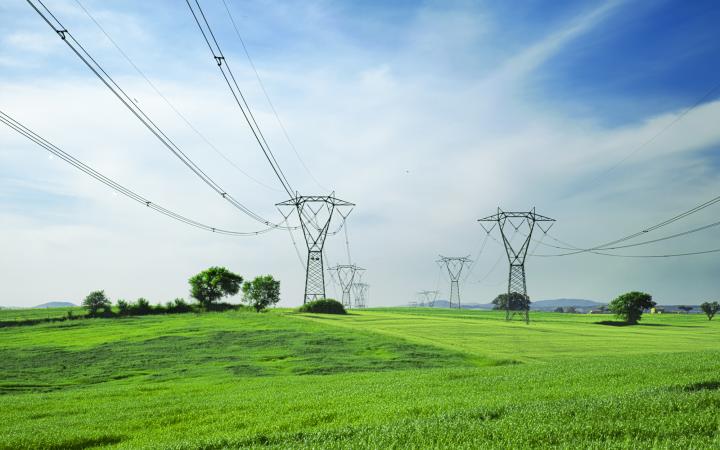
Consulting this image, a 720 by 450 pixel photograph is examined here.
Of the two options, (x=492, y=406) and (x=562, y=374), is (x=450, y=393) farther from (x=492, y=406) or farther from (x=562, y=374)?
(x=562, y=374)

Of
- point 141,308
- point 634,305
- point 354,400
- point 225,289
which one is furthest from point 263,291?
point 354,400

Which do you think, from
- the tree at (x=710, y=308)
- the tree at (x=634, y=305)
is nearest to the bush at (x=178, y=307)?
the tree at (x=634, y=305)

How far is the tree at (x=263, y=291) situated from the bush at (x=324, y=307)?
44.6 m

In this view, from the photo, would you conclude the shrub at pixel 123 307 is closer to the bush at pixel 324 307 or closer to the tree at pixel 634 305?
the bush at pixel 324 307

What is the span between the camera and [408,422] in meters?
10.5

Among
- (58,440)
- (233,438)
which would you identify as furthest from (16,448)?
(233,438)

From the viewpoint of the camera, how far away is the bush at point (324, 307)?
3063 inches

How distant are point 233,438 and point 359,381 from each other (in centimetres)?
1020

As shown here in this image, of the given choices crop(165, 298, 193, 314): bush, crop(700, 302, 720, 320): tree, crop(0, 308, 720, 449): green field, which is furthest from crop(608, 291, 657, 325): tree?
crop(165, 298, 193, 314): bush

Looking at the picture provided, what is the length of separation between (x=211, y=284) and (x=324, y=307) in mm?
48746

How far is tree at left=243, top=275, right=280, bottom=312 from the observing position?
400ft

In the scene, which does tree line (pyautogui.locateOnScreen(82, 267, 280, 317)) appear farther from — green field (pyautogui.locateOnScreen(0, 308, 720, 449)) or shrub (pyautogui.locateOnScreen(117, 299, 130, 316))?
green field (pyautogui.locateOnScreen(0, 308, 720, 449))

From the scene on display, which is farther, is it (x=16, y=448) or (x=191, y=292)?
(x=191, y=292)

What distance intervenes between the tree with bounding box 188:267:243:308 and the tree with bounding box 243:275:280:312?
3.97 m
